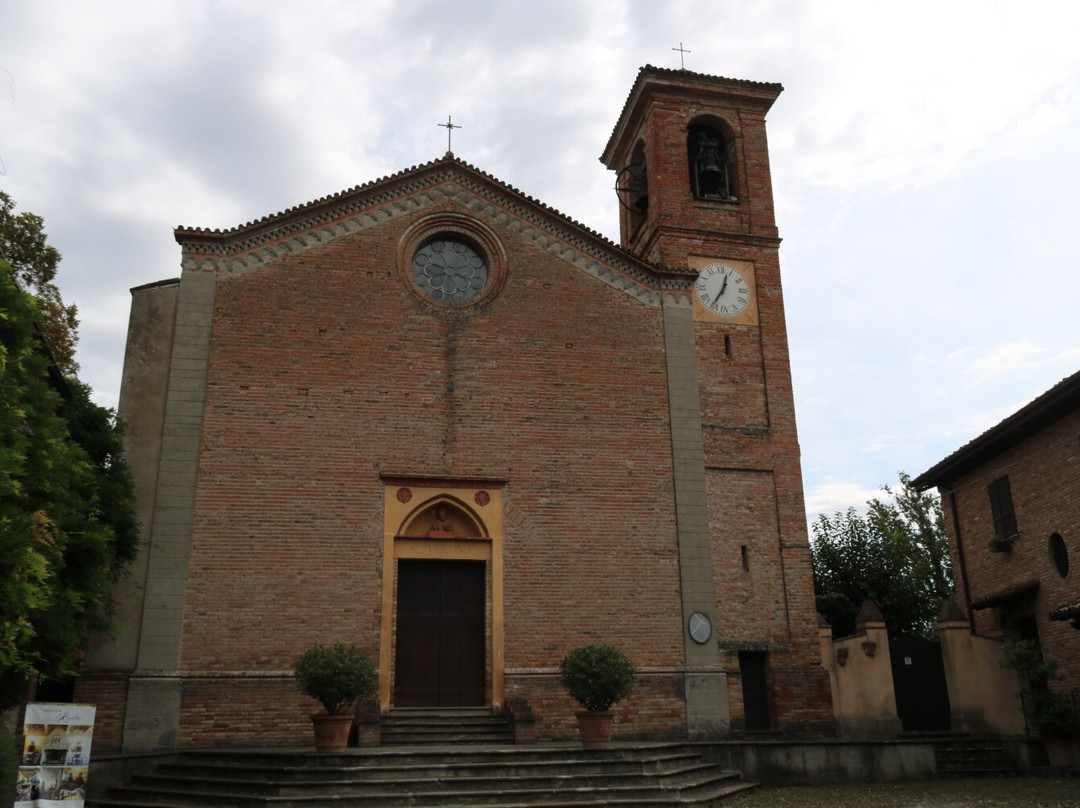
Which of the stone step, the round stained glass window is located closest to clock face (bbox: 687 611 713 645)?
the stone step

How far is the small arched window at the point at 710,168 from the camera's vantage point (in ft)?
68.4

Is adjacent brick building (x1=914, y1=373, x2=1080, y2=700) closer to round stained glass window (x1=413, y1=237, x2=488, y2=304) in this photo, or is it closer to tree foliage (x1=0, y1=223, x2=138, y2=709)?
round stained glass window (x1=413, y1=237, x2=488, y2=304)

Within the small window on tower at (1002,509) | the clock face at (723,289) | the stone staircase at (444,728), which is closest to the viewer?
the stone staircase at (444,728)

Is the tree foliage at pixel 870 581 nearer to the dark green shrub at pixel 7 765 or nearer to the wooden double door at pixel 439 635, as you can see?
the wooden double door at pixel 439 635

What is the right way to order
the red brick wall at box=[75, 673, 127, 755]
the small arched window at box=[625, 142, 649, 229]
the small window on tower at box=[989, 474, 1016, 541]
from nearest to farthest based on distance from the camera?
the red brick wall at box=[75, 673, 127, 755] → the small window on tower at box=[989, 474, 1016, 541] → the small arched window at box=[625, 142, 649, 229]

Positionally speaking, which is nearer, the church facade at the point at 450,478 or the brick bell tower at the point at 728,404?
the church facade at the point at 450,478

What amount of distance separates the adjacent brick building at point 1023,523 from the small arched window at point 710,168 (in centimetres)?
767

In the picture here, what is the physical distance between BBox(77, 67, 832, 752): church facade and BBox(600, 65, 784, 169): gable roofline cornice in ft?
15.5

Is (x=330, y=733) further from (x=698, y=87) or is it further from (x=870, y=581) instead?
(x=870, y=581)

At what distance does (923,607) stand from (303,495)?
76.3ft

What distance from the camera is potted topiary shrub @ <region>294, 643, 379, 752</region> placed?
41.3 feet

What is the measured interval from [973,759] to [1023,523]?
4863 millimetres

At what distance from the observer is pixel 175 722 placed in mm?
14156

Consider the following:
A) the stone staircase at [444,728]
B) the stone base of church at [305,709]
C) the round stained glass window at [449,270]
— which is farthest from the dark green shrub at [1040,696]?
the round stained glass window at [449,270]
